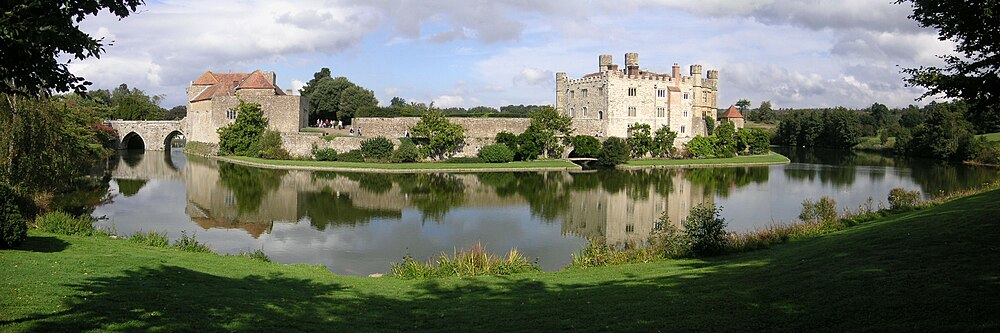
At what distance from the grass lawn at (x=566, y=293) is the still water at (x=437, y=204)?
3.93 meters

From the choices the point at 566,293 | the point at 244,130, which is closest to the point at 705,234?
the point at 566,293

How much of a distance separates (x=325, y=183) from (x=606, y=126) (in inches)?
979

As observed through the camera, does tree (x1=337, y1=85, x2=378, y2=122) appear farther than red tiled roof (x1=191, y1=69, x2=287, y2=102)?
Yes

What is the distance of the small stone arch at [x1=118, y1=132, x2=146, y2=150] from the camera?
60.2 meters

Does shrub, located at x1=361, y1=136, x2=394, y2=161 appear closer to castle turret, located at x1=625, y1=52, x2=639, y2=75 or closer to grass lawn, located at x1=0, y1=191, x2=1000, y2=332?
→ castle turret, located at x1=625, y1=52, x2=639, y2=75

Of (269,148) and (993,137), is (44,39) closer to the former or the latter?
(269,148)

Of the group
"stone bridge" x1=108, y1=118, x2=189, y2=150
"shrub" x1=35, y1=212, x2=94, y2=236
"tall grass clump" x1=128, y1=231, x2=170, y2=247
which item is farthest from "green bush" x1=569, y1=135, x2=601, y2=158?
"shrub" x1=35, y1=212, x2=94, y2=236

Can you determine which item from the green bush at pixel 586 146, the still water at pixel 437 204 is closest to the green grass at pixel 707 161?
the green bush at pixel 586 146

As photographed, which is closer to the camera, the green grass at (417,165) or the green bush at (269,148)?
the green grass at (417,165)

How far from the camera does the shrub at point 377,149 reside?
4469cm

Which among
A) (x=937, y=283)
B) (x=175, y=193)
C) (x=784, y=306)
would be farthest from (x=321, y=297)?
(x=175, y=193)

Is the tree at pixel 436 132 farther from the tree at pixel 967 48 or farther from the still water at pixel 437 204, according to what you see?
the tree at pixel 967 48

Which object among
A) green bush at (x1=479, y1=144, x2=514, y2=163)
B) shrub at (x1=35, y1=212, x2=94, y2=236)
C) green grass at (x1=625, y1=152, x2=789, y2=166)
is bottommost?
shrub at (x1=35, y1=212, x2=94, y2=236)

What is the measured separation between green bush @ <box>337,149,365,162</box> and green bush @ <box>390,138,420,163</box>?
7.20 ft
